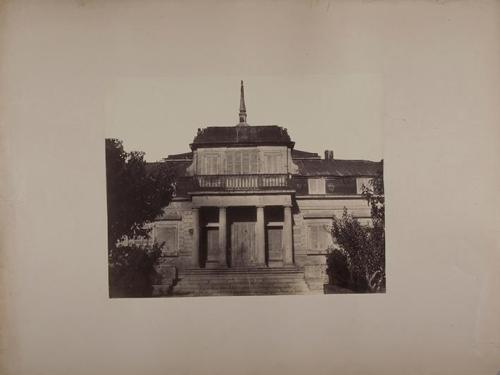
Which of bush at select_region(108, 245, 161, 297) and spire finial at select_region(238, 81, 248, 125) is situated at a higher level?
spire finial at select_region(238, 81, 248, 125)

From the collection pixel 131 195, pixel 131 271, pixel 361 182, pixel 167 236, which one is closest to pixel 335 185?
pixel 361 182

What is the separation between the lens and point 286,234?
3139 mm

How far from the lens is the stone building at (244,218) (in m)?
3.09

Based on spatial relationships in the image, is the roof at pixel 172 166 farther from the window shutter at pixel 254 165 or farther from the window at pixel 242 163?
the window shutter at pixel 254 165

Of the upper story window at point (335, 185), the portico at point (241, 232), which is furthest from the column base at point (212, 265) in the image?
the upper story window at point (335, 185)

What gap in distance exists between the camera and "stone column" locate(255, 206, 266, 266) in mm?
3107

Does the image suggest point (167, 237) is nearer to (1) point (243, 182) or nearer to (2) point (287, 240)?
(1) point (243, 182)

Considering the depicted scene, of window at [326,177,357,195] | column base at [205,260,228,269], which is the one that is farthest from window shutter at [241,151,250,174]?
column base at [205,260,228,269]

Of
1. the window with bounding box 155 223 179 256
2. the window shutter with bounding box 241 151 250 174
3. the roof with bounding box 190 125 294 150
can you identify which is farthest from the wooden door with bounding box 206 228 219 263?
the roof with bounding box 190 125 294 150

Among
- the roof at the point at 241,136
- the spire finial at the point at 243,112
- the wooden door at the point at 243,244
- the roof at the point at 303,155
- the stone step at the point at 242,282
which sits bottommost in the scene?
the stone step at the point at 242,282

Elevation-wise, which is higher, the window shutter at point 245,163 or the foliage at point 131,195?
the window shutter at point 245,163

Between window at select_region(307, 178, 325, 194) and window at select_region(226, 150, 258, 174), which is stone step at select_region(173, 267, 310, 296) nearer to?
window at select_region(307, 178, 325, 194)

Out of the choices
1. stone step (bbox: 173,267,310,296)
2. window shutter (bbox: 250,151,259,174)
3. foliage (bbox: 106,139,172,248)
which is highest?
window shutter (bbox: 250,151,259,174)
